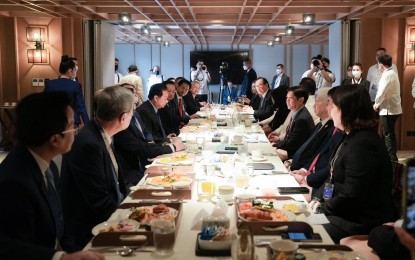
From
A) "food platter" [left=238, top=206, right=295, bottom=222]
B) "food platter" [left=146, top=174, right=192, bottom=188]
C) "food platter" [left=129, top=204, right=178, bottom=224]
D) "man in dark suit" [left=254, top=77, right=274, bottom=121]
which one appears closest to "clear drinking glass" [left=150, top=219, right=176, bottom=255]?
"food platter" [left=129, top=204, right=178, bottom=224]

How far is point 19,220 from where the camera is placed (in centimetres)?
187

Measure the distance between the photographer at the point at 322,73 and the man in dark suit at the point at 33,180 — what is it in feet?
Result: 27.4

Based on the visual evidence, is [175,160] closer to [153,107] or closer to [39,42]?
[153,107]

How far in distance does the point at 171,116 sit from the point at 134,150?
319 centimetres

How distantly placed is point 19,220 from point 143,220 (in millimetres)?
605

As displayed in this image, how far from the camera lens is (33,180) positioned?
1958 mm

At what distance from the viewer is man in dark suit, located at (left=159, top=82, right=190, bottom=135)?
694cm

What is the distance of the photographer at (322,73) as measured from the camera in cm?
984

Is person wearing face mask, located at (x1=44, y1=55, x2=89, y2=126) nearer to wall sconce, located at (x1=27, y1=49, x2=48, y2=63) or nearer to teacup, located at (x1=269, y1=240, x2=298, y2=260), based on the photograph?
wall sconce, located at (x1=27, y1=49, x2=48, y2=63)

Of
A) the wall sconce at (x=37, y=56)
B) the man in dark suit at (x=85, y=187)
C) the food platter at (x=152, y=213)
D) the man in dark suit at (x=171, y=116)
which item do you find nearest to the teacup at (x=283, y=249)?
the food platter at (x=152, y=213)

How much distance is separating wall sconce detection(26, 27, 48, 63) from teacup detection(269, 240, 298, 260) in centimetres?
881

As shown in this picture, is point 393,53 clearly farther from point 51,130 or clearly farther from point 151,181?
point 51,130

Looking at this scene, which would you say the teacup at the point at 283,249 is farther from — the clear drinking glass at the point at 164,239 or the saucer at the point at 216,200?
the saucer at the point at 216,200

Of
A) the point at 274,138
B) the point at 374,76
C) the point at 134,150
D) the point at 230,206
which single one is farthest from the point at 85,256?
the point at 374,76
